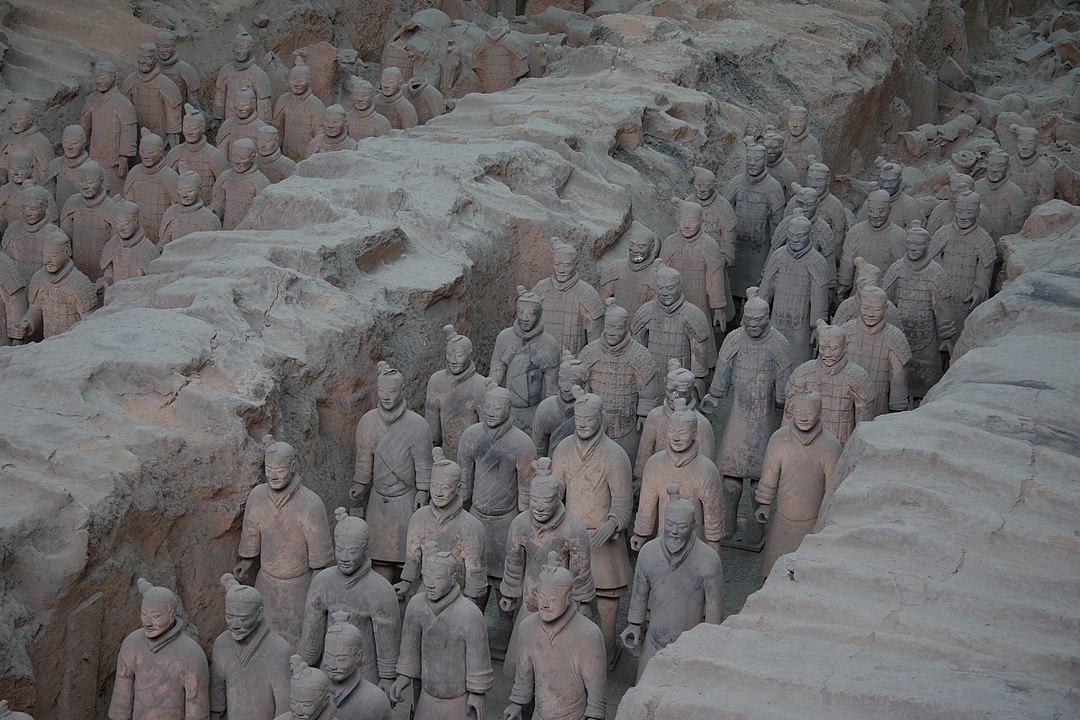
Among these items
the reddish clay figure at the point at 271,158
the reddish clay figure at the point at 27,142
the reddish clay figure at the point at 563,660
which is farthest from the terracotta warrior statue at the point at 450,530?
Answer: the reddish clay figure at the point at 27,142

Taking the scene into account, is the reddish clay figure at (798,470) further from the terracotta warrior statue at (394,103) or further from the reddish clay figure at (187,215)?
the terracotta warrior statue at (394,103)

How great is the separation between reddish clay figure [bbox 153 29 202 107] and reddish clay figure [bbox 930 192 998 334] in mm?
5727

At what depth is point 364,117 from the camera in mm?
11094

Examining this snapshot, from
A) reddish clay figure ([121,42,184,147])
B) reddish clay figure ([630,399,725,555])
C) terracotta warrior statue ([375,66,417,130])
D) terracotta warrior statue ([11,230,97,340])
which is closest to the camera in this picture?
reddish clay figure ([630,399,725,555])

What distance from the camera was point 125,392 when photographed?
6680mm

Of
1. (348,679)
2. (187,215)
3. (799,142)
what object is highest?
(348,679)

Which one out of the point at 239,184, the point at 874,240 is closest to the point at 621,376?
the point at 874,240

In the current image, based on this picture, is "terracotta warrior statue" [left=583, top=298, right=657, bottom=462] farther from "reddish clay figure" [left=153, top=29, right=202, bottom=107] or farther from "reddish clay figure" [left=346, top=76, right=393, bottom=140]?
"reddish clay figure" [left=153, top=29, right=202, bottom=107]

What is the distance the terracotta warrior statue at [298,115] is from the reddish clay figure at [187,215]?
1.91 meters

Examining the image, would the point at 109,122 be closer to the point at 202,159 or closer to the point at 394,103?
the point at 202,159

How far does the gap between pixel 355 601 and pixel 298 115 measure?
234 inches

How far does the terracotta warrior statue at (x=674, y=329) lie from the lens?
8250 mm

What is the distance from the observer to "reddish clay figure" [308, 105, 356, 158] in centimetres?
1035

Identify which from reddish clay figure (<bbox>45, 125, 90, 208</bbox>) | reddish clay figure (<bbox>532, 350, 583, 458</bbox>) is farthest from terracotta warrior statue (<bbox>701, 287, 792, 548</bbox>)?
reddish clay figure (<bbox>45, 125, 90, 208</bbox>)
